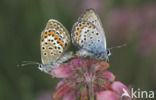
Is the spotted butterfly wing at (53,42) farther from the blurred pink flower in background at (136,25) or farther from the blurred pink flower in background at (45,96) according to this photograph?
the blurred pink flower in background at (136,25)

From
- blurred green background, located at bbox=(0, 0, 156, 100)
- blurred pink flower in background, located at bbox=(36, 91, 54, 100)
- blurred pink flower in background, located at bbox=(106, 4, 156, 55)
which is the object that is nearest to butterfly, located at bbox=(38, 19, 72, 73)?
blurred green background, located at bbox=(0, 0, 156, 100)

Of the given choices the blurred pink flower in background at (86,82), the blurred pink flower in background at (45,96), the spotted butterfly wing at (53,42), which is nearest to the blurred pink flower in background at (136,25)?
the blurred pink flower in background at (45,96)

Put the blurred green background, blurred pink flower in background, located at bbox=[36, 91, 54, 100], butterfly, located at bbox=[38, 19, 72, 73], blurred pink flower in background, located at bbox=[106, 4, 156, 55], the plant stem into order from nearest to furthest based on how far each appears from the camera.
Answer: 1. the plant stem
2. butterfly, located at bbox=[38, 19, 72, 73]
3. blurred pink flower in background, located at bbox=[36, 91, 54, 100]
4. the blurred green background
5. blurred pink flower in background, located at bbox=[106, 4, 156, 55]

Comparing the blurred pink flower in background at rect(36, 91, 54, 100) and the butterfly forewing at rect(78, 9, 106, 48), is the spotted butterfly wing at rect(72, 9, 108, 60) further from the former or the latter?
the blurred pink flower in background at rect(36, 91, 54, 100)

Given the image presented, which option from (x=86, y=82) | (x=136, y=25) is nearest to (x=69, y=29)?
(x=136, y=25)

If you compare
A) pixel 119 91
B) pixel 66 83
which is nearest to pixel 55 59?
pixel 66 83

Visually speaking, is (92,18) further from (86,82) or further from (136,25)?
(136,25)
